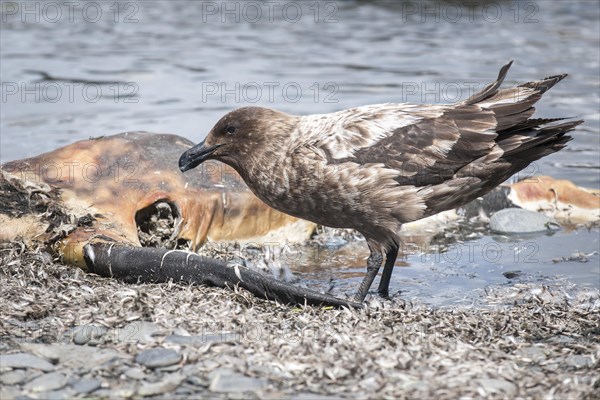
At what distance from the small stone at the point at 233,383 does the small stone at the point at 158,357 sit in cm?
26

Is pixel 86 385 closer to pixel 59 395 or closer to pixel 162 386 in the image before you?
pixel 59 395

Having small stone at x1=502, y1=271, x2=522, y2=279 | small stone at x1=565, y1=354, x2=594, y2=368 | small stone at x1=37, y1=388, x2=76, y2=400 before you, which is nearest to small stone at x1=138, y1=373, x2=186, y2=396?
small stone at x1=37, y1=388, x2=76, y2=400

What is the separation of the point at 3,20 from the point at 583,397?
55.8 ft

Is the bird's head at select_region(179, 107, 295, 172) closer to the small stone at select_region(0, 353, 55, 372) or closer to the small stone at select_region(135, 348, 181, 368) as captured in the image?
the small stone at select_region(135, 348, 181, 368)

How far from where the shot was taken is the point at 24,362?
4.36m

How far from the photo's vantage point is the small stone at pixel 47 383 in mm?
4105

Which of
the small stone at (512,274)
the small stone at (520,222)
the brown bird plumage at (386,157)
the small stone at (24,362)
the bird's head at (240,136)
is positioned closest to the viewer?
the small stone at (24,362)

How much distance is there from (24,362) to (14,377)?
0.16 meters

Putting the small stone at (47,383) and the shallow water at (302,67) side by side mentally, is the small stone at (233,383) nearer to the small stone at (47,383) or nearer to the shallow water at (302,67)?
the small stone at (47,383)

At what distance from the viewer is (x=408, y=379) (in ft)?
13.9

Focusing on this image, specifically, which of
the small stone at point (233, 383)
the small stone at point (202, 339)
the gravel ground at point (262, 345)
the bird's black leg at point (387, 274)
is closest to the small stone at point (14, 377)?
the gravel ground at point (262, 345)

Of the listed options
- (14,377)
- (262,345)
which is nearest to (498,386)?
(262,345)

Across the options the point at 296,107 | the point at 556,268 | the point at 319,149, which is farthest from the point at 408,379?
the point at 296,107

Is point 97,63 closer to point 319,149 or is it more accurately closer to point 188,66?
point 188,66
